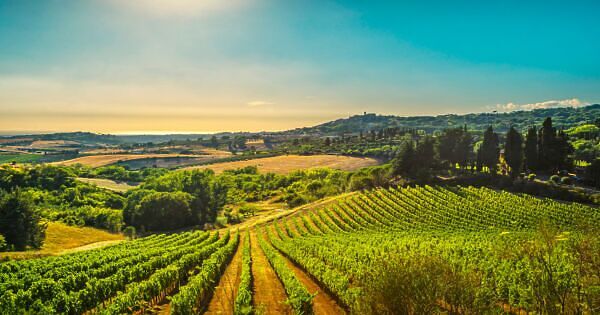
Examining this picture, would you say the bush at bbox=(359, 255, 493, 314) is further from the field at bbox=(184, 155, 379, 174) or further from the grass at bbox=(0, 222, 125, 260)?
the field at bbox=(184, 155, 379, 174)

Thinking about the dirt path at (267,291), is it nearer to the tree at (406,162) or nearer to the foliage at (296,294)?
the foliage at (296,294)

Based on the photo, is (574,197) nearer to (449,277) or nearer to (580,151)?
(580,151)

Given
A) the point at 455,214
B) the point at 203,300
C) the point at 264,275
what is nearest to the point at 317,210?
the point at 455,214

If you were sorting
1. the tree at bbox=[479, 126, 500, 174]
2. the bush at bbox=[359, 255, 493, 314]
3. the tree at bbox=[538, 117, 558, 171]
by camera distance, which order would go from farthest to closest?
the tree at bbox=[479, 126, 500, 174] → the tree at bbox=[538, 117, 558, 171] → the bush at bbox=[359, 255, 493, 314]

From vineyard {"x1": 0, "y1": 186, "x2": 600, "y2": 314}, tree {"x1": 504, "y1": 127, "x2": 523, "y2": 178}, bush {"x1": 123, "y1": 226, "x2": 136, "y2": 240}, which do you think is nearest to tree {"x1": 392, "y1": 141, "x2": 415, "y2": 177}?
tree {"x1": 504, "y1": 127, "x2": 523, "y2": 178}

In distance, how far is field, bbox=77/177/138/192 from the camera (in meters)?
141

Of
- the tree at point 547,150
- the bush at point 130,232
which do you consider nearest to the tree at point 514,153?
the tree at point 547,150

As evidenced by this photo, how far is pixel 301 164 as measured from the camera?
177 meters

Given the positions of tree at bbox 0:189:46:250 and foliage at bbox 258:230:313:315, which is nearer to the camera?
foliage at bbox 258:230:313:315

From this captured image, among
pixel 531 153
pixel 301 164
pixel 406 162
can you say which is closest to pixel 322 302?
pixel 406 162

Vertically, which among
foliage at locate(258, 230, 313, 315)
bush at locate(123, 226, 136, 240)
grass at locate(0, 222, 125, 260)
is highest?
foliage at locate(258, 230, 313, 315)

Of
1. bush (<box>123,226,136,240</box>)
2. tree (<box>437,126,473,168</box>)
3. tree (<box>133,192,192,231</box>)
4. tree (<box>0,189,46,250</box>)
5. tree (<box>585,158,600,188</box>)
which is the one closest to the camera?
tree (<box>0,189,46,250</box>)

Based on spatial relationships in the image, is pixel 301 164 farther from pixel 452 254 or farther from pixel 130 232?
pixel 452 254

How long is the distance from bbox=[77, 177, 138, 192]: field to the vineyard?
351 ft
